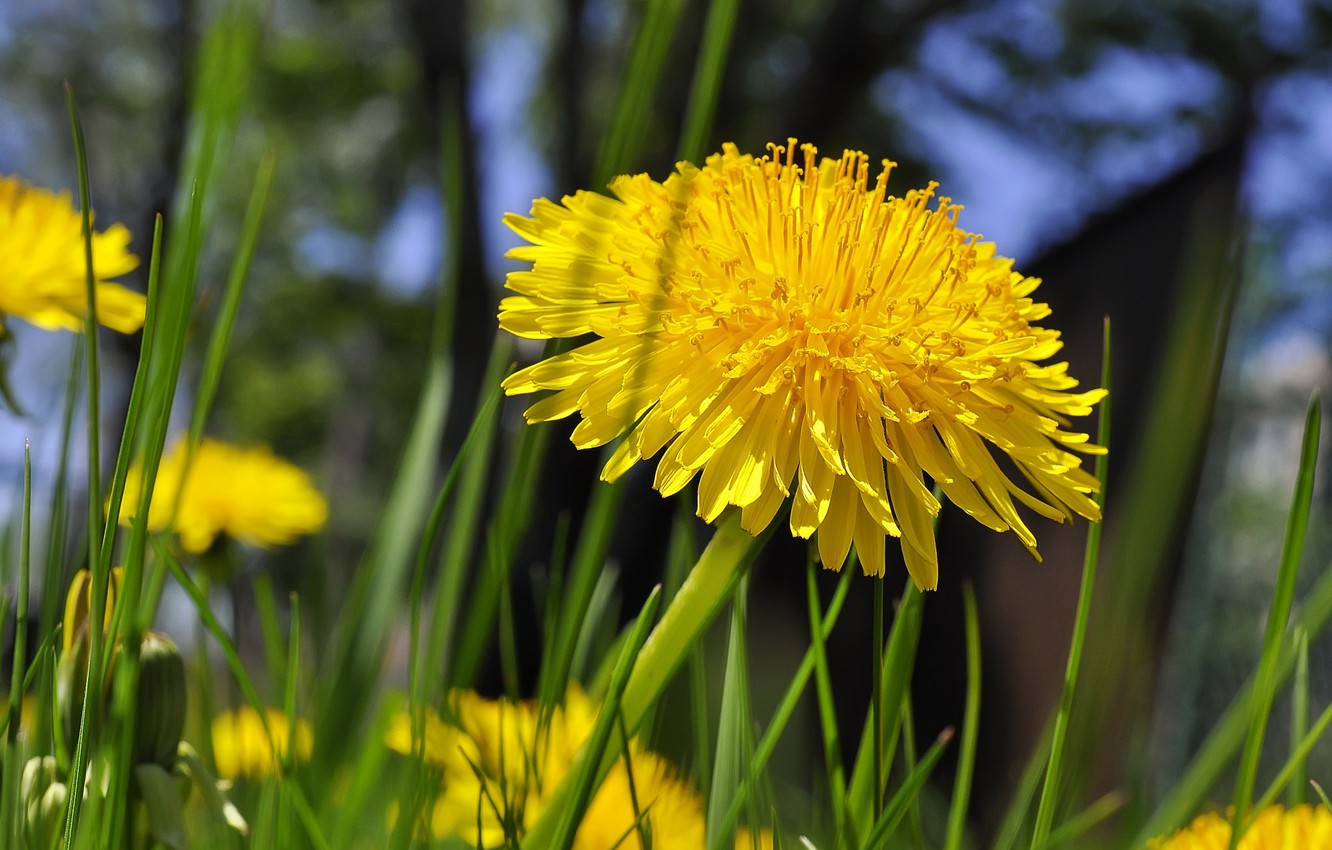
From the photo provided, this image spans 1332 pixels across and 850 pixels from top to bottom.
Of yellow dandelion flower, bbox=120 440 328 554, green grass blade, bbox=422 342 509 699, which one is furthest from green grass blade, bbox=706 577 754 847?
yellow dandelion flower, bbox=120 440 328 554

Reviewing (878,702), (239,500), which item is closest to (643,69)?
(878,702)

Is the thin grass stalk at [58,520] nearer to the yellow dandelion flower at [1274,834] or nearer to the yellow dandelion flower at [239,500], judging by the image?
the yellow dandelion flower at [1274,834]

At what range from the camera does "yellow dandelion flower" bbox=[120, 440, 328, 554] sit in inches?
46.3

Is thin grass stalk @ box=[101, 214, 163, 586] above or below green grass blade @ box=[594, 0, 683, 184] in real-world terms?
below

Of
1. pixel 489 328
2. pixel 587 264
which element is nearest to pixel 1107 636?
pixel 587 264

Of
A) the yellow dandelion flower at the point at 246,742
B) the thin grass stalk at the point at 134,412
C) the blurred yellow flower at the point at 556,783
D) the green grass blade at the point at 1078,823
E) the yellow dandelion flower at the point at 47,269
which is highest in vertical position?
the yellow dandelion flower at the point at 47,269

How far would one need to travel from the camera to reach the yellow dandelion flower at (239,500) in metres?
1.17

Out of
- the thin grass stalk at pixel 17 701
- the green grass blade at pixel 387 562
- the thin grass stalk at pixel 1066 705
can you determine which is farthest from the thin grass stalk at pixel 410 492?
the thin grass stalk at pixel 1066 705

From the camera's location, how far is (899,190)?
18.5 feet

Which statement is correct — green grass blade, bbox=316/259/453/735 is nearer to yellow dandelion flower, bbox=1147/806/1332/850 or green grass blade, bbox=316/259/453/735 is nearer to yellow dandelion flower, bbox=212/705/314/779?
yellow dandelion flower, bbox=212/705/314/779

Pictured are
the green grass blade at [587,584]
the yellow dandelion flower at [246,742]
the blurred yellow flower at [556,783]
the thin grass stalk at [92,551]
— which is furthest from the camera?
the yellow dandelion flower at [246,742]

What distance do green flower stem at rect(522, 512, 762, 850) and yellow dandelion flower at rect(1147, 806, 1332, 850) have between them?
196 millimetres

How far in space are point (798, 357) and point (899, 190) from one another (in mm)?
5444

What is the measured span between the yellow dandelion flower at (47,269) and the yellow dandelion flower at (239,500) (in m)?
0.45
